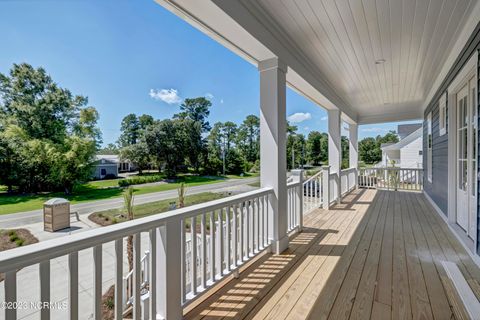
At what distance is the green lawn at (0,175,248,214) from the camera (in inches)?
41.7

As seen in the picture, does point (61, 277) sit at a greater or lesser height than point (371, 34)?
lesser

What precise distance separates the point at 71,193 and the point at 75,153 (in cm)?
21

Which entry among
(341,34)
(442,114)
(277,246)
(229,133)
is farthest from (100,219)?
(442,114)

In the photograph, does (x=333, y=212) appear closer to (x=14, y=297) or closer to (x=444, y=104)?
(x=444, y=104)

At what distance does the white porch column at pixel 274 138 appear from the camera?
2.79 metres

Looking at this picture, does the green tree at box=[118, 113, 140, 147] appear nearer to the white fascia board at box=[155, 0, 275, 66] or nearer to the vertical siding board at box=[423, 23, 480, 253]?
the white fascia board at box=[155, 0, 275, 66]

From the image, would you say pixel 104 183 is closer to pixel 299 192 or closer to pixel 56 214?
pixel 56 214

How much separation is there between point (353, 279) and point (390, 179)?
696cm

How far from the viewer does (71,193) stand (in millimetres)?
1234

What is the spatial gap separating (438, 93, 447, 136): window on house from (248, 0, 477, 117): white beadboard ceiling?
496mm

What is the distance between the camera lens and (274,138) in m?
2.80

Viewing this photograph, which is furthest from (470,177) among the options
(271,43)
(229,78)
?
(229,78)

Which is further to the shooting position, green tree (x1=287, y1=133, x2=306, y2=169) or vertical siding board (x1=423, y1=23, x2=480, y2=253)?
green tree (x1=287, y1=133, x2=306, y2=169)

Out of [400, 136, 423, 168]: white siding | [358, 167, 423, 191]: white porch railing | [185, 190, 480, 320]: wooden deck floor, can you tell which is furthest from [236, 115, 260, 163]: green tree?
[400, 136, 423, 168]: white siding
